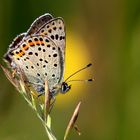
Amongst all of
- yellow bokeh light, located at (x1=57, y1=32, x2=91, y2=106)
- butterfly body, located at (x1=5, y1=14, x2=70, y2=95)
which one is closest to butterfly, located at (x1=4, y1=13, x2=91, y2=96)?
butterfly body, located at (x1=5, y1=14, x2=70, y2=95)

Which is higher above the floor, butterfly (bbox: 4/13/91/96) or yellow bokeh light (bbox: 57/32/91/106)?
butterfly (bbox: 4/13/91/96)

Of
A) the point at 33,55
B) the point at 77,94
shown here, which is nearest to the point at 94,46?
the point at 77,94

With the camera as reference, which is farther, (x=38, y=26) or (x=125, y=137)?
(x=125, y=137)

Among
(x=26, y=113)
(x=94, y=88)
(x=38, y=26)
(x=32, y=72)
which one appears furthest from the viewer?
(x=94, y=88)

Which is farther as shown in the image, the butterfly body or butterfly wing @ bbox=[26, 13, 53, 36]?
the butterfly body

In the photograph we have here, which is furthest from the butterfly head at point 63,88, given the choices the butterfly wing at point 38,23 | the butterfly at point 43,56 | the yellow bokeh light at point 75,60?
the yellow bokeh light at point 75,60

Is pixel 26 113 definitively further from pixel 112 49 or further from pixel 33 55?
pixel 33 55

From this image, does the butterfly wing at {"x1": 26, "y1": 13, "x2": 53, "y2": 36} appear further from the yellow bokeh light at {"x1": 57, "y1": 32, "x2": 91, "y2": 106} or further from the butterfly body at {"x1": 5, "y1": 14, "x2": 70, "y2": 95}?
the yellow bokeh light at {"x1": 57, "y1": 32, "x2": 91, "y2": 106}

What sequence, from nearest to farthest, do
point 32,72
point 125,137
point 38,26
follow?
point 38,26 < point 32,72 < point 125,137
